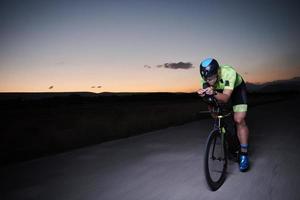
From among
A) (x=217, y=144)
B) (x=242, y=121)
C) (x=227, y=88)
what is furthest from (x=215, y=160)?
(x=227, y=88)

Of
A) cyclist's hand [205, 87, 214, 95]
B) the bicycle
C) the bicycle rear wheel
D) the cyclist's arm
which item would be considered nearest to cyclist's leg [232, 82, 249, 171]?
the bicycle

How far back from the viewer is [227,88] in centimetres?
470

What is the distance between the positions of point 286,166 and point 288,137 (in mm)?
3504

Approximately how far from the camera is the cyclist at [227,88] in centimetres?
453

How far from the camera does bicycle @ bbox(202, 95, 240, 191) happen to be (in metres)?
4.50

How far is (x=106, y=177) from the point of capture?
549cm

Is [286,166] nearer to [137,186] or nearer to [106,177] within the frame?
[137,186]

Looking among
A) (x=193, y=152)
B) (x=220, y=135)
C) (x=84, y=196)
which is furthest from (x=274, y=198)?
(x=193, y=152)

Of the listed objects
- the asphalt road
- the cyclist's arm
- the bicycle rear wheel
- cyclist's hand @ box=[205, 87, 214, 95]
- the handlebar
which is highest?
cyclist's hand @ box=[205, 87, 214, 95]

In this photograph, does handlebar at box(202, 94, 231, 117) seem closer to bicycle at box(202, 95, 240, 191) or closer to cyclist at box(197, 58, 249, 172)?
bicycle at box(202, 95, 240, 191)

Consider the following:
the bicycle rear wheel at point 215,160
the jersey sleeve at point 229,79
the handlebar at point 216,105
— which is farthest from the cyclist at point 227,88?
the bicycle rear wheel at point 215,160

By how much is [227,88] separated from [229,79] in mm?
170

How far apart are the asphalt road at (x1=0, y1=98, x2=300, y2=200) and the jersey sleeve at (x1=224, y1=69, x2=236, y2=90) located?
1.52 m

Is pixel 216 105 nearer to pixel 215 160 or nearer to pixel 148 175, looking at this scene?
pixel 215 160
